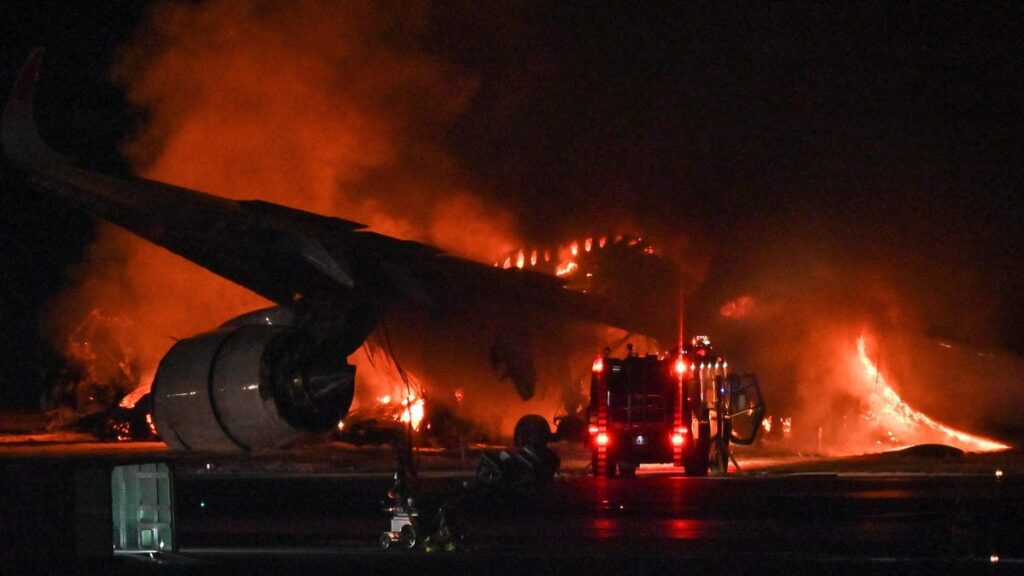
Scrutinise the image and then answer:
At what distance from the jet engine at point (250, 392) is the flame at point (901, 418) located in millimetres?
17505

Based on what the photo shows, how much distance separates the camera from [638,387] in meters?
20.9

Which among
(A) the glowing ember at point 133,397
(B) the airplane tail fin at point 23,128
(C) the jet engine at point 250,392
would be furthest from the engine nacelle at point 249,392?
(A) the glowing ember at point 133,397

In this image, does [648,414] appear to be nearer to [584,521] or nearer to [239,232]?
[584,521]

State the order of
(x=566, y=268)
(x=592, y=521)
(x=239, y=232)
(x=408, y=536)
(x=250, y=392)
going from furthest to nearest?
1. (x=566, y=268)
2. (x=592, y=521)
3. (x=239, y=232)
4. (x=250, y=392)
5. (x=408, y=536)

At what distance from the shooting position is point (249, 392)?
38.5 ft

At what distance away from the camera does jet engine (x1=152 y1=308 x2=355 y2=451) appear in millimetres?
11773

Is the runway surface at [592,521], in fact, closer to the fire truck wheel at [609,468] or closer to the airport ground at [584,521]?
the airport ground at [584,521]

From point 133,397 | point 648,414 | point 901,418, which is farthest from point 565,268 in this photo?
point 133,397

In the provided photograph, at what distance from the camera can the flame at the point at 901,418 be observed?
26750 millimetres

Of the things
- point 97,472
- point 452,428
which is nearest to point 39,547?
point 97,472

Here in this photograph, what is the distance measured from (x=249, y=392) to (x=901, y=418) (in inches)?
755

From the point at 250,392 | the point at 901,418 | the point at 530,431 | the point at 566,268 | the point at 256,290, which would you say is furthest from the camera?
the point at 566,268

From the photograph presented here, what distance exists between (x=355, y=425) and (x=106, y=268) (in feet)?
21.7

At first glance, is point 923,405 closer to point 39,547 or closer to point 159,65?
point 159,65
